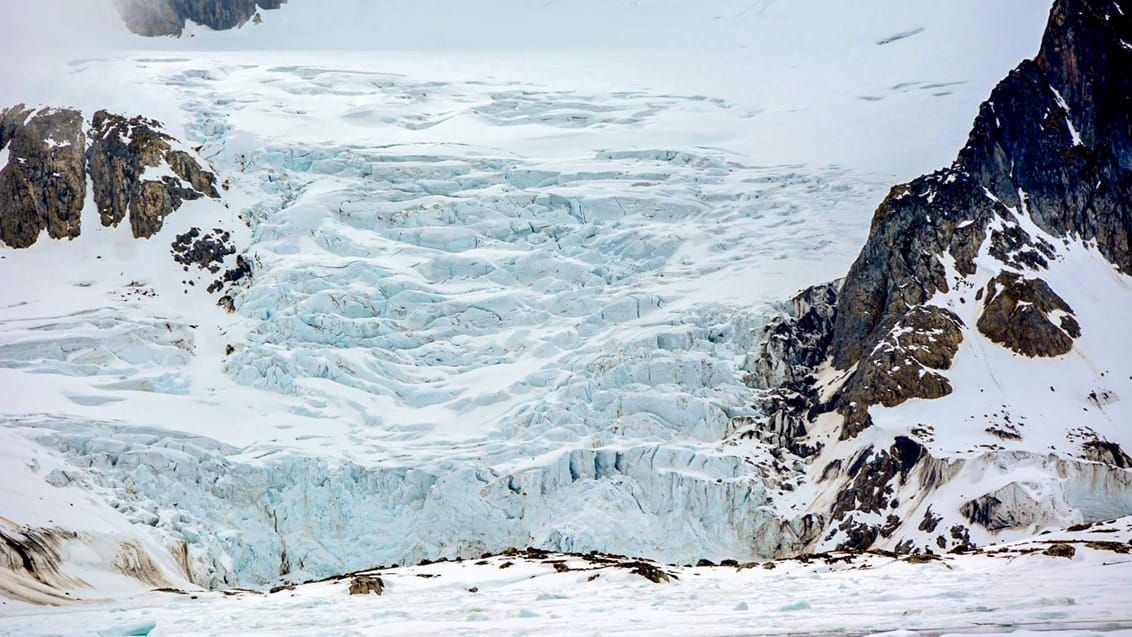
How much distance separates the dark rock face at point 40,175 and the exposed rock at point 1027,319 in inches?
2067

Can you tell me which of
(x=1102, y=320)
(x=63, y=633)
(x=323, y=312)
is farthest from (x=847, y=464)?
(x=63, y=633)

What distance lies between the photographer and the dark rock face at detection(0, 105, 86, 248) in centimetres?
7556

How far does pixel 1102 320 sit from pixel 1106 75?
19.8 m

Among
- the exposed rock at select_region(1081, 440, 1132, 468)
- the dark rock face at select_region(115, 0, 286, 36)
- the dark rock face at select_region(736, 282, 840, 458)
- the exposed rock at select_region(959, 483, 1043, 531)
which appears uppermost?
the dark rock face at select_region(115, 0, 286, 36)

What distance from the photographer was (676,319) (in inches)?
2421

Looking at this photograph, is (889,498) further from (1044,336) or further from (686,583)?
(686,583)

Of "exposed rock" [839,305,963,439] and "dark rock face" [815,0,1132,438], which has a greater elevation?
"dark rock face" [815,0,1132,438]

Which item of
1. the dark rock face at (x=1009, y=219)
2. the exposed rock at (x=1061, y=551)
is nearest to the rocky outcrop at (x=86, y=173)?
the dark rock face at (x=1009, y=219)

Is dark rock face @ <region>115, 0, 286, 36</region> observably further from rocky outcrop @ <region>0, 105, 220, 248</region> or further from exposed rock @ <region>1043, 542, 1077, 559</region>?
exposed rock @ <region>1043, 542, 1077, 559</region>

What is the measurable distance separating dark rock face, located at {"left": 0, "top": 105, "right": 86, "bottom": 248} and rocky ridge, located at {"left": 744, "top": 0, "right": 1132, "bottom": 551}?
43820mm

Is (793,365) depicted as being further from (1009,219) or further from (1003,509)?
(1003,509)

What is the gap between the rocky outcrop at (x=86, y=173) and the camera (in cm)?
7512

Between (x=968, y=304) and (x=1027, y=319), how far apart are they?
3044 millimetres

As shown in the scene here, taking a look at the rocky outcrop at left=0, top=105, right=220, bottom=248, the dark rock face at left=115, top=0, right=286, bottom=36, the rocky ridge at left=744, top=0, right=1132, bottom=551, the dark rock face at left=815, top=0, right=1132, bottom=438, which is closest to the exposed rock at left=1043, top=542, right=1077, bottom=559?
the rocky ridge at left=744, top=0, right=1132, bottom=551
